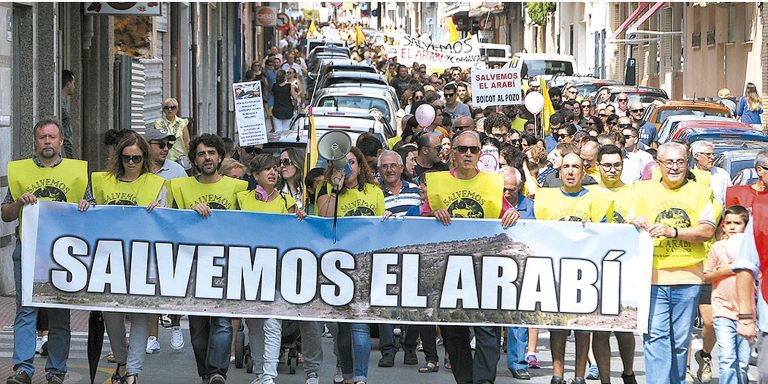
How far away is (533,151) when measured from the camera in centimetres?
1362

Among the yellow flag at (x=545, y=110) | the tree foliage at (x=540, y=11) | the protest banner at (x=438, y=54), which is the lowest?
the yellow flag at (x=545, y=110)

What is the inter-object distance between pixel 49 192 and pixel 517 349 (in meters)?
3.76

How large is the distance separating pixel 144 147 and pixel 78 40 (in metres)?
10.9

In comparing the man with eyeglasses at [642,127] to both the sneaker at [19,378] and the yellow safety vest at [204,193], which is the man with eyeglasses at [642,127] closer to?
the yellow safety vest at [204,193]

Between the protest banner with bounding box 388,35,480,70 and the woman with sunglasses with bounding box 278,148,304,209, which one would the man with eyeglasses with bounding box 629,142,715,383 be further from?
the protest banner with bounding box 388,35,480,70

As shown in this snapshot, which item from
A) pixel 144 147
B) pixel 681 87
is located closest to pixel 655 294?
pixel 144 147

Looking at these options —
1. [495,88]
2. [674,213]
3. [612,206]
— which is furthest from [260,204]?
[495,88]

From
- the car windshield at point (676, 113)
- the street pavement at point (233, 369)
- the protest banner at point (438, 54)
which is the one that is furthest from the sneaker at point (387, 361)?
the protest banner at point (438, 54)

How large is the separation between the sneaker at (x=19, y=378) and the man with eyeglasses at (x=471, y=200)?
2813 millimetres

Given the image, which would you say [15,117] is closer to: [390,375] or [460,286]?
[390,375]

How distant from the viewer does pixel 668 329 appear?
966 cm

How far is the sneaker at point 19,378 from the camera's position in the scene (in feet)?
32.1

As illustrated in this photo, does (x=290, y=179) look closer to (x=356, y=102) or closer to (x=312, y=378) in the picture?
(x=312, y=378)

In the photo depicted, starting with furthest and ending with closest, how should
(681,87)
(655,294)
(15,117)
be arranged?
(681,87) < (15,117) < (655,294)
